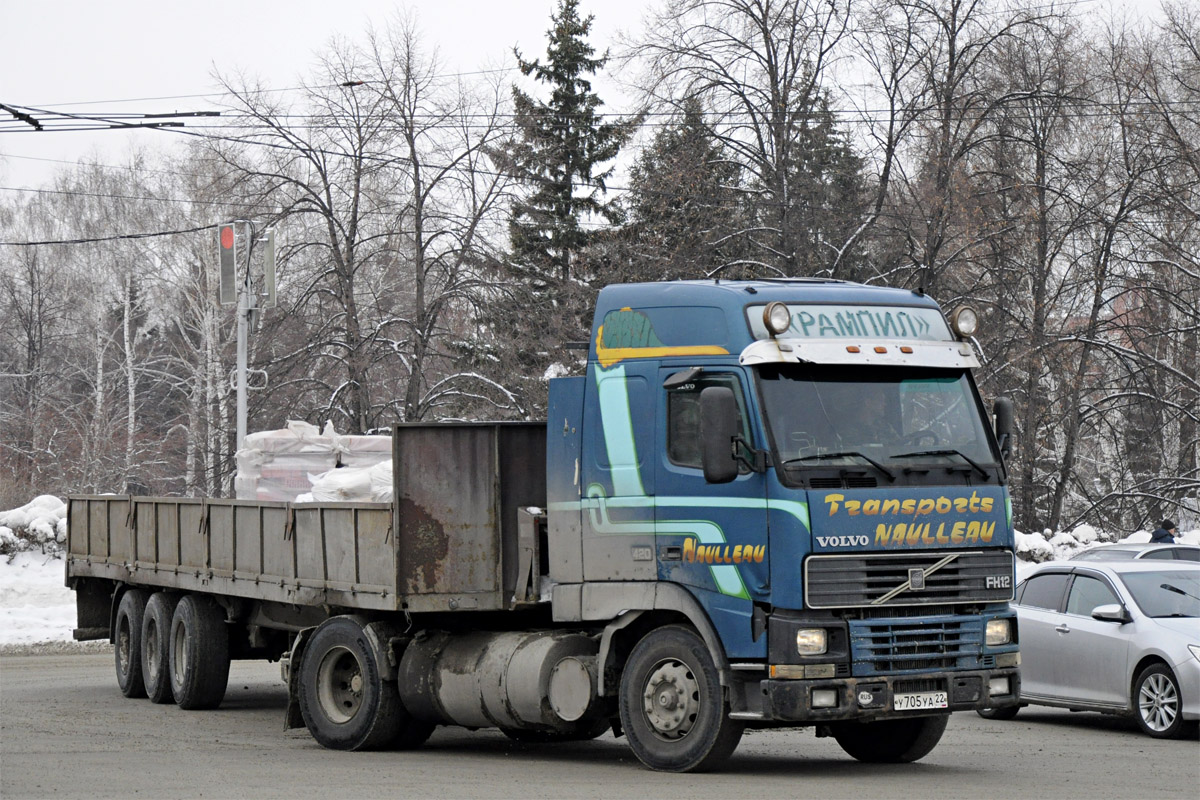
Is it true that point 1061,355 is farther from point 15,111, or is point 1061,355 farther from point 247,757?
point 247,757

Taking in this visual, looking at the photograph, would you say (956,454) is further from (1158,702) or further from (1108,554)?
(1108,554)

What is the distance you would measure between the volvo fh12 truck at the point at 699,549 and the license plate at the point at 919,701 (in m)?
0.02

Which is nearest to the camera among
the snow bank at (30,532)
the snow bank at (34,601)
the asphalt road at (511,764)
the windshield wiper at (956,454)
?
the asphalt road at (511,764)

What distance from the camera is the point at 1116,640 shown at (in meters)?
13.0

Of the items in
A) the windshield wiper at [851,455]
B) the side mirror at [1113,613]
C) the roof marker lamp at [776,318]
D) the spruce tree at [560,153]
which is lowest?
the side mirror at [1113,613]

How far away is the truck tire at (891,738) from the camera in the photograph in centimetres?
1037

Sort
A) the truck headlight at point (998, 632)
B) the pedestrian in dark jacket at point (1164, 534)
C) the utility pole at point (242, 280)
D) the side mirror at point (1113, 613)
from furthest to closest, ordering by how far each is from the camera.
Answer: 1. the utility pole at point (242, 280)
2. the pedestrian in dark jacket at point (1164, 534)
3. the side mirror at point (1113, 613)
4. the truck headlight at point (998, 632)

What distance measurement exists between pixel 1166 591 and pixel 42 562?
1921 centimetres

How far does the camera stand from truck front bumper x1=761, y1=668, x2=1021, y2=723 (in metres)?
8.88

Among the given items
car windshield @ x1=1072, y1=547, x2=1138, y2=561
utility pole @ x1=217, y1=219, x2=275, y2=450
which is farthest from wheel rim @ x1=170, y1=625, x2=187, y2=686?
car windshield @ x1=1072, y1=547, x2=1138, y2=561

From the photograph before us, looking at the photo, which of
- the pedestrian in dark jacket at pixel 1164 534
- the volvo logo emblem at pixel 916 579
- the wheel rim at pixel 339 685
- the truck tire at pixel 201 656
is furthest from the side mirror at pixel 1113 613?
the pedestrian in dark jacket at pixel 1164 534

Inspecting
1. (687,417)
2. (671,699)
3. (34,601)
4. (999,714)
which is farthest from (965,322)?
(34,601)

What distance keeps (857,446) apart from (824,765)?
2653 millimetres

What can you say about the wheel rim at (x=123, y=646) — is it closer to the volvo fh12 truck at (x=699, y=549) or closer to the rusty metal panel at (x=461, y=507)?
the volvo fh12 truck at (x=699, y=549)
